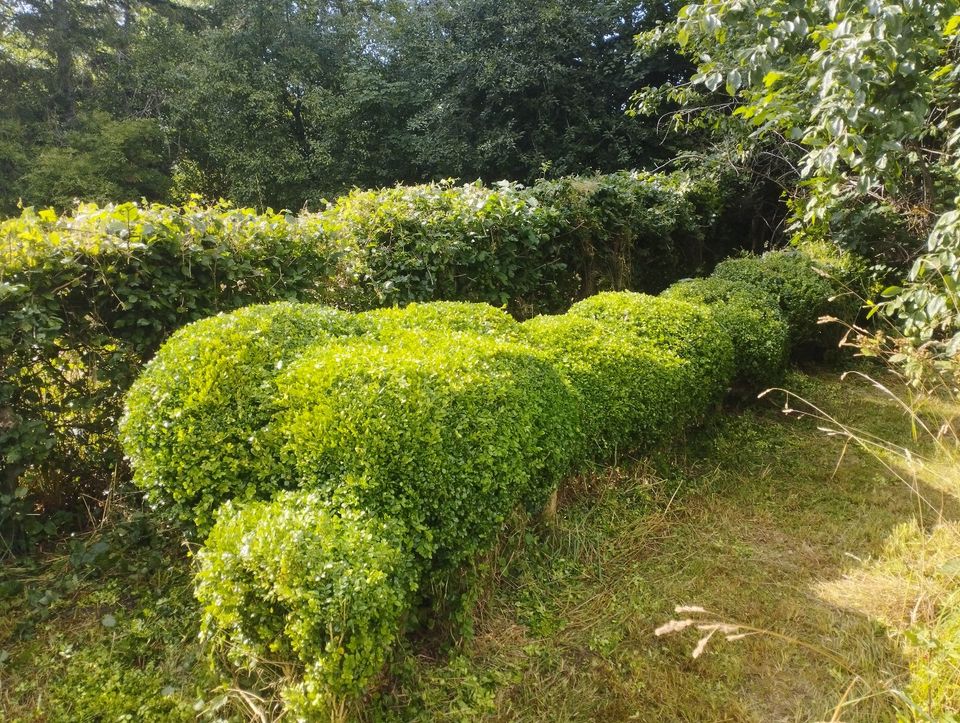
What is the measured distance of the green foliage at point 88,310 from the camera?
2.51 metres

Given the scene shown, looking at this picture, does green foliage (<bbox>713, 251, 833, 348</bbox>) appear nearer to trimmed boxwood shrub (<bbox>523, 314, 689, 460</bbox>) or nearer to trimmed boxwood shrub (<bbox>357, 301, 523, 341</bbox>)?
trimmed boxwood shrub (<bbox>523, 314, 689, 460</bbox>)

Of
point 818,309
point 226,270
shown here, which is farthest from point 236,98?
point 818,309

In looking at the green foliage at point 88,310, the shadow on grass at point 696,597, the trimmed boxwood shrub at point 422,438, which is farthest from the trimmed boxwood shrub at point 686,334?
the green foliage at point 88,310

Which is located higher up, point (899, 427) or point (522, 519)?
point (522, 519)

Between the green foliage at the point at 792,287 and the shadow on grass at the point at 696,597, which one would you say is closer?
the shadow on grass at the point at 696,597

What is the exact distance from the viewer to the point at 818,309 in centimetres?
550

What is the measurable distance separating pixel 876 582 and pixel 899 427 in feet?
7.80

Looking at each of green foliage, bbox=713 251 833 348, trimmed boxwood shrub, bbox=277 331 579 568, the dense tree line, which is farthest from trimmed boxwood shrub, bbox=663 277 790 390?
the dense tree line

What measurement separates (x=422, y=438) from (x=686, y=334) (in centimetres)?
240

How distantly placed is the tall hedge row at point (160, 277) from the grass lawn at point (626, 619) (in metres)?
0.59

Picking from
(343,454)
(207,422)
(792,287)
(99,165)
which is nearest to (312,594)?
(343,454)

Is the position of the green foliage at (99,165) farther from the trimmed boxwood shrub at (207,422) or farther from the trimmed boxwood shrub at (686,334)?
the trimmed boxwood shrub at (686,334)

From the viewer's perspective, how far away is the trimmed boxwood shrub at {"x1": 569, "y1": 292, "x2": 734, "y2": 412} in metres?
3.58

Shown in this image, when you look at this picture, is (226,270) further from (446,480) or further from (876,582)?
(876,582)
